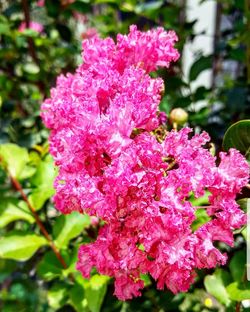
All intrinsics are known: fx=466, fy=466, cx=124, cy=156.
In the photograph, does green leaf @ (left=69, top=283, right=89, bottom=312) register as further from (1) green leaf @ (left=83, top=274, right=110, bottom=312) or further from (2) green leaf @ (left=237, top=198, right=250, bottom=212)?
(2) green leaf @ (left=237, top=198, right=250, bottom=212)

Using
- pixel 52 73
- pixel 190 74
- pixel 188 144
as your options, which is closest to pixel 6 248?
pixel 188 144

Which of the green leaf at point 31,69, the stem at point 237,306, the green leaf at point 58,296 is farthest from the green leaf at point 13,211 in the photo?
the green leaf at point 31,69

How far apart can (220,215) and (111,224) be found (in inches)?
6.6

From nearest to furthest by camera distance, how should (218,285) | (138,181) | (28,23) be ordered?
(138,181) < (218,285) < (28,23)

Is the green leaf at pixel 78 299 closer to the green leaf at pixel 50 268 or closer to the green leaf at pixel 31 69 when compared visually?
the green leaf at pixel 50 268

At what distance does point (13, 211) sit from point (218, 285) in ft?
1.77

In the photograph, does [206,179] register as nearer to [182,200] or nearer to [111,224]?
[182,200]

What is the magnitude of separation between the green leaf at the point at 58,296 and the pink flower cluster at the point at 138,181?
0.46 meters

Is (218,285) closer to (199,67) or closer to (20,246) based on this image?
(20,246)

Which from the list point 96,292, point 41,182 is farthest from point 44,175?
point 96,292

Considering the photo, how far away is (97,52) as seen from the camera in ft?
2.75

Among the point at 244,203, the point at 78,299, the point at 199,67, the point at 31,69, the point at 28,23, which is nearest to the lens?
the point at 244,203

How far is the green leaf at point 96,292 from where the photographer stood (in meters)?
1.02

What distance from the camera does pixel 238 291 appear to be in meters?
0.91
